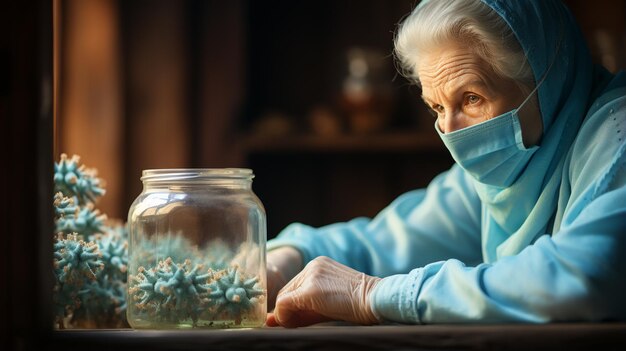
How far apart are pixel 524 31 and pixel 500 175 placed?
0.21 meters

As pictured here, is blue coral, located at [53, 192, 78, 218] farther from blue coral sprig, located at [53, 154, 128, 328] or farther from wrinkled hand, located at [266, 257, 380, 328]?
wrinkled hand, located at [266, 257, 380, 328]

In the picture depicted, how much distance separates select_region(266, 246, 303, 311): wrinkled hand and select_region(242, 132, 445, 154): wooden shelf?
1358mm

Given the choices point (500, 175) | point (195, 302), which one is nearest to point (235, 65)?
point (500, 175)

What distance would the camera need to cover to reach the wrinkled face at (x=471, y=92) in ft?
3.82

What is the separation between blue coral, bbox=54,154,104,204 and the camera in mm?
1243

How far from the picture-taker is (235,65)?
268cm

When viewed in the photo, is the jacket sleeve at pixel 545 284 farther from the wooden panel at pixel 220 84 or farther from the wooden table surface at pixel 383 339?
the wooden panel at pixel 220 84

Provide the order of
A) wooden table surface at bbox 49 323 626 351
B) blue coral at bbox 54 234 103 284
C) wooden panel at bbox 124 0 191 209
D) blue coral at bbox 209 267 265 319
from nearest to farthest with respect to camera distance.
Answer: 1. wooden table surface at bbox 49 323 626 351
2. blue coral at bbox 209 267 265 319
3. blue coral at bbox 54 234 103 284
4. wooden panel at bbox 124 0 191 209

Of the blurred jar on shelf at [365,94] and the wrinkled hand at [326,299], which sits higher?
the blurred jar on shelf at [365,94]

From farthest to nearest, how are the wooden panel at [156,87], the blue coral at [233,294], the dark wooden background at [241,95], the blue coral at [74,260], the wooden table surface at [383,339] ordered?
1. the wooden panel at [156,87]
2. the dark wooden background at [241,95]
3. the blue coral at [74,260]
4. the blue coral at [233,294]
5. the wooden table surface at [383,339]

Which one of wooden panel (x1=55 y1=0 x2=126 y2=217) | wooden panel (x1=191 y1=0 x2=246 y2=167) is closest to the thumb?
wooden panel (x1=55 y1=0 x2=126 y2=217)

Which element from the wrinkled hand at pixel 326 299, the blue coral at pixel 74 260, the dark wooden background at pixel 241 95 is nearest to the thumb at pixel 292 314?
the wrinkled hand at pixel 326 299

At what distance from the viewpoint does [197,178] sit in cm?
103

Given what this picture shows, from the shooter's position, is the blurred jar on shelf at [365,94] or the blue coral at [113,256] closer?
the blue coral at [113,256]
